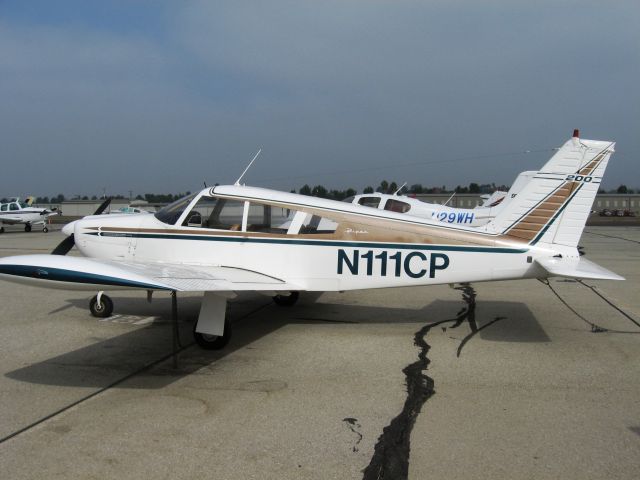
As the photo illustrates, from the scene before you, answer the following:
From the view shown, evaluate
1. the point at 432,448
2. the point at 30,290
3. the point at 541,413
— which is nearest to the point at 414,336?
the point at 541,413

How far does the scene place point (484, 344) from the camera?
6.63 m

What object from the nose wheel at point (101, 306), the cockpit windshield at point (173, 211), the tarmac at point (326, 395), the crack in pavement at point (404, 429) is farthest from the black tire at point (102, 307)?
the crack in pavement at point (404, 429)

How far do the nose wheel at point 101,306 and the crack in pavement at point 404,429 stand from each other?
15.1 feet

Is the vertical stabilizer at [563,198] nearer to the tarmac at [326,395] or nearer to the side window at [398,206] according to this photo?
the tarmac at [326,395]

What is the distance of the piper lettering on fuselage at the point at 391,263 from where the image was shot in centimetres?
667

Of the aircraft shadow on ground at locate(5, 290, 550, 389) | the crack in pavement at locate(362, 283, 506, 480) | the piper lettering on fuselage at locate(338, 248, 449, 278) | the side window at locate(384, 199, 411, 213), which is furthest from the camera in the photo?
the side window at locate(384, 199, 411, 213)

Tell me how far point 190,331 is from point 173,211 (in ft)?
5.53

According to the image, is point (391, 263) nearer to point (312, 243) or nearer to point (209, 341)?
point (312, 243)

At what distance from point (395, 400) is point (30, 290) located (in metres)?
8.74

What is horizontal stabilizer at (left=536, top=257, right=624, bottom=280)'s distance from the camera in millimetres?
5887

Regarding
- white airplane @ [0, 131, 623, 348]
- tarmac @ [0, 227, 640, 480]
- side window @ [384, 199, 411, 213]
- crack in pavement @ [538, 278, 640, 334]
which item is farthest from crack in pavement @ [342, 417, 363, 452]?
side window @ [384, 199, 411, 213]

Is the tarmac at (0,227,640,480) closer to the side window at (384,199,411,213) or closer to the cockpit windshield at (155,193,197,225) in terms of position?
the cockpit windshield at (155,193,197,225)

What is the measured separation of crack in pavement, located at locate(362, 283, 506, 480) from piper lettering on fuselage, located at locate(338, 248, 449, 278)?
931 millimetres

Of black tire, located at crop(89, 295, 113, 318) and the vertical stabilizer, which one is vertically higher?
the vertical stabilizer
